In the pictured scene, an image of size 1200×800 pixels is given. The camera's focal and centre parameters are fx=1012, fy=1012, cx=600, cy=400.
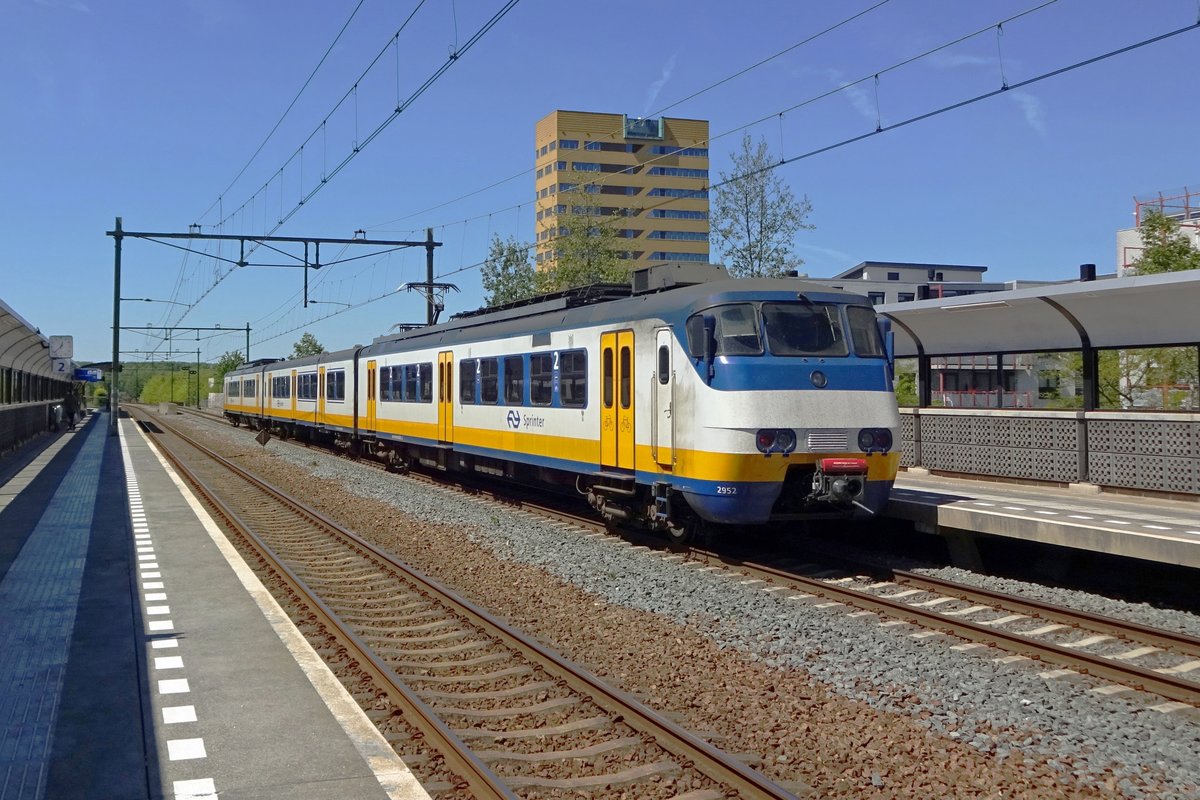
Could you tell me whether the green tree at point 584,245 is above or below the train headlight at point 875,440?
above

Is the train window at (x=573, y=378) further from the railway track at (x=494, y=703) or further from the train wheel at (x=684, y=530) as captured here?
the railway track at (x=494, y=703)

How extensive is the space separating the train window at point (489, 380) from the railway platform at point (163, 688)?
5.67m

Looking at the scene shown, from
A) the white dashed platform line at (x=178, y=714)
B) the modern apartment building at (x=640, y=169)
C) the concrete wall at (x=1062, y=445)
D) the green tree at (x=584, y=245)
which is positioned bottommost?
the white dashed platform line at (x=178, y=714)

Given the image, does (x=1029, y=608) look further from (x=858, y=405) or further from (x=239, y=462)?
(x=239, y=462)

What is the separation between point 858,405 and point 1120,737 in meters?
5.79

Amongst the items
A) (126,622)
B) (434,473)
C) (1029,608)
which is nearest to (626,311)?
(1029,608)

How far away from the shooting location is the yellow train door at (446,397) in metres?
19.9

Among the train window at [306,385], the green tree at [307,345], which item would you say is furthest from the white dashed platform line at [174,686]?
the green tree at [307,345]

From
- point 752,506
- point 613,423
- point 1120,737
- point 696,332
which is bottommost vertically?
point 1120,737

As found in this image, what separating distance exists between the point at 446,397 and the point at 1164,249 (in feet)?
77.2

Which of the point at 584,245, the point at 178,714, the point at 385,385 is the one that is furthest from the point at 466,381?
the point at 178,714

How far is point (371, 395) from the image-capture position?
26.4m

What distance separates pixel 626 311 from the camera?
13.2 metres

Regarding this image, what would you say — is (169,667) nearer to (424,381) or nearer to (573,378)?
(573,378)
